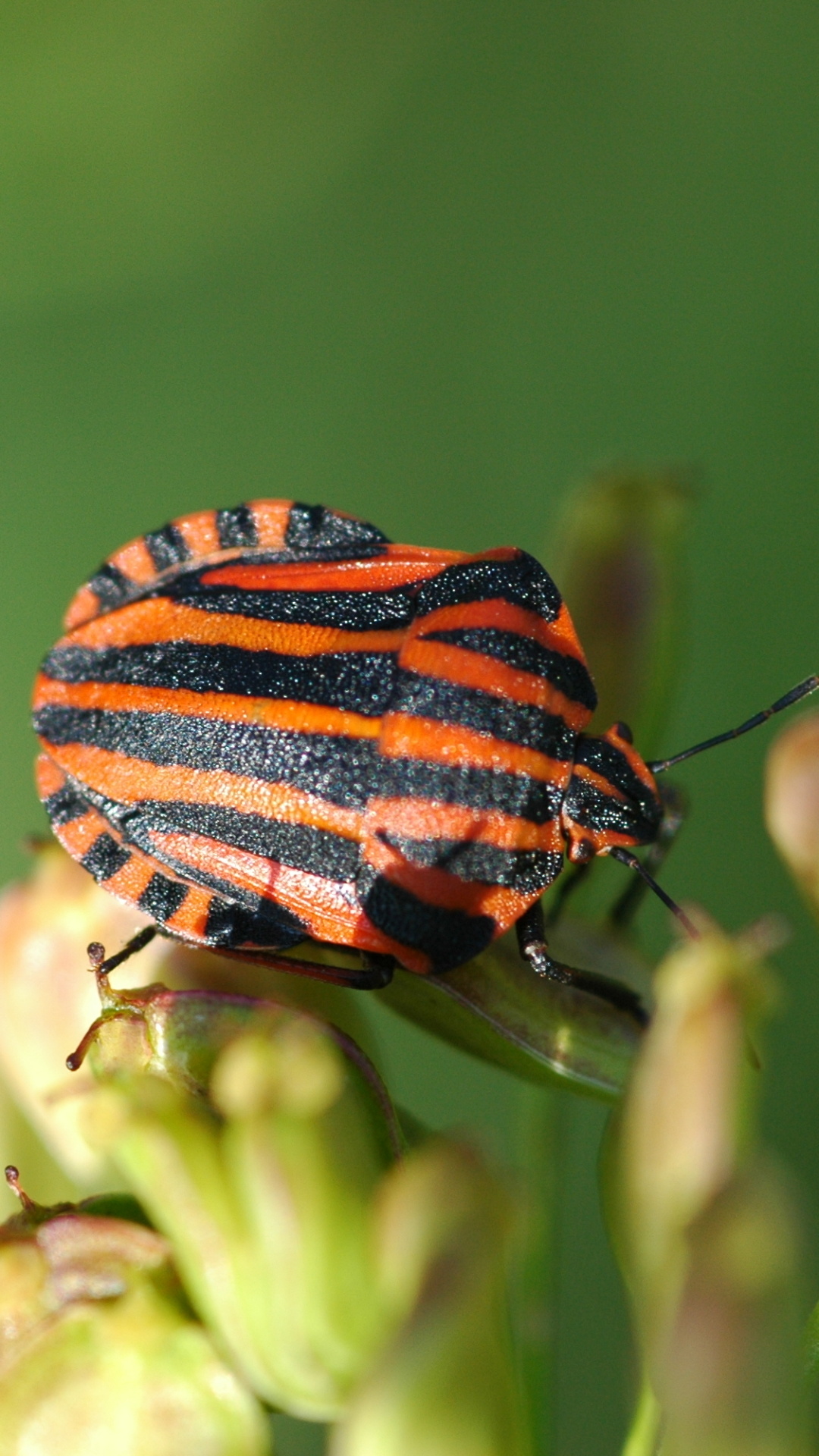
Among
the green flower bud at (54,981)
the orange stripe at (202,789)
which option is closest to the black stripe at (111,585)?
the orange stripe at (202,789)

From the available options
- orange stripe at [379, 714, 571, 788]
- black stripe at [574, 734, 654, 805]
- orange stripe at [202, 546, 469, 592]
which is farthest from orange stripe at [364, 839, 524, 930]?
orange stripe at [202, 546, 469, 592]

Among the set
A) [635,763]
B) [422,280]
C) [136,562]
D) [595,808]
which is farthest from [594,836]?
[422,280]

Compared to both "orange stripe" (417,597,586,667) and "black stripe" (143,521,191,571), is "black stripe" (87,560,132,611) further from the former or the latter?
"orange stripe" (417,597,586,667)

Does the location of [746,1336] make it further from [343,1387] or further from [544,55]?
[544,55]

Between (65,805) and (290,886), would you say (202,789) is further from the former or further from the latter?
(65,805)

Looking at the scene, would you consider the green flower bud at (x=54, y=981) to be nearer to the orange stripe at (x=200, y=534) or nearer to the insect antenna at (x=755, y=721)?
the orange stripe at (x=200, y=534)

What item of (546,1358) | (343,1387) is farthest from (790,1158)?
(343,1387)

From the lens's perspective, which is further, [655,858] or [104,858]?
[655,858]
